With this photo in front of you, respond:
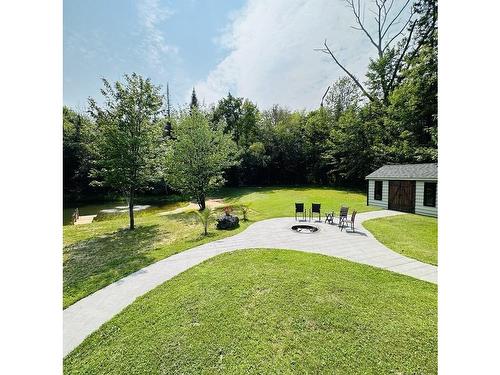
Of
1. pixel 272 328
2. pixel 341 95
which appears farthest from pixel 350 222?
pixel 341 95

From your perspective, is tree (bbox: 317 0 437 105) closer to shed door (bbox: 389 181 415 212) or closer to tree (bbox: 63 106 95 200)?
shed door (bbox: 389 181 415 212)

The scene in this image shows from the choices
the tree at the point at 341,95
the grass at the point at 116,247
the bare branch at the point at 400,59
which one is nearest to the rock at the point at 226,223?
the grass at the point at 116,247

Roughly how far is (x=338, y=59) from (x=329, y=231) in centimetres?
2703

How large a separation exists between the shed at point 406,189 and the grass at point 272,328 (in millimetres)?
10613

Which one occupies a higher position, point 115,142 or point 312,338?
point 115,142

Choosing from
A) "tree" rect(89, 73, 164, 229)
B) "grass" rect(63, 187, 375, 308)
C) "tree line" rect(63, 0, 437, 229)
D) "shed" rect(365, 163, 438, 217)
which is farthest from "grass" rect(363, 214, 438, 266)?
"tree" rect(89, 73, 164, 229)

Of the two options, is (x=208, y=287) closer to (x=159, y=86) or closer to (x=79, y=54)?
(x=79, y=54)

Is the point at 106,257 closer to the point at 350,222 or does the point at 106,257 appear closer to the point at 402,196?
the point at 350,222

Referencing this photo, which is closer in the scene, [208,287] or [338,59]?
[208,287]

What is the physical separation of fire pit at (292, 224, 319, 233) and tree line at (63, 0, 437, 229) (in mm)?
8010

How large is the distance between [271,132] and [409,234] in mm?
28451

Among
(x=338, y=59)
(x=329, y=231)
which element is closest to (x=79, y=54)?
(x=329, y=231)

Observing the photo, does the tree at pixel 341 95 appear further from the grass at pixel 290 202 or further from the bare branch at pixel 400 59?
the grass at pixel 290 202
